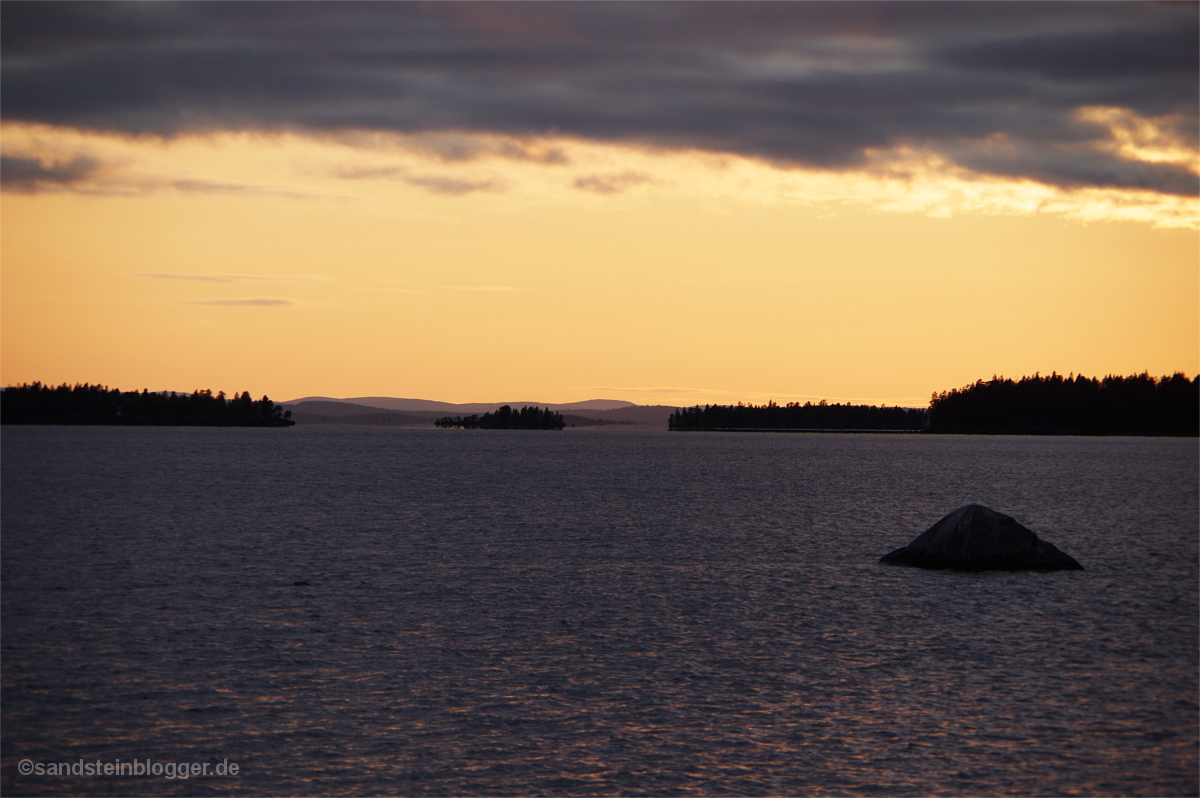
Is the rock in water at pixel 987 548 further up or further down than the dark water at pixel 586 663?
further up

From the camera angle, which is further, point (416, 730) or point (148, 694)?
point (148, 694)

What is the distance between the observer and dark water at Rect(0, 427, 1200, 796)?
17469 mm

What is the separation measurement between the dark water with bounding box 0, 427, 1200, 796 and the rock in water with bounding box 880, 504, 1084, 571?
0.96 metres

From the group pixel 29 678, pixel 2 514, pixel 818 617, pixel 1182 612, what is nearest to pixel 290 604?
pixel 29 678

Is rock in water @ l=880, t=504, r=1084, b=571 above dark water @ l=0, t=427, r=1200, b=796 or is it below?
above

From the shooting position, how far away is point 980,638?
28141mm

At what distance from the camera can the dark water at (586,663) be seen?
17469 millimetres

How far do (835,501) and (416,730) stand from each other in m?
67.6

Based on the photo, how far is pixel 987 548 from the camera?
41.2 meters

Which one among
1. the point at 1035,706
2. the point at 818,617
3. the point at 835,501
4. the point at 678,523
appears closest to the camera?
the point at 1035,706

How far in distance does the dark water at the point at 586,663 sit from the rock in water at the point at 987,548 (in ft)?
3.15

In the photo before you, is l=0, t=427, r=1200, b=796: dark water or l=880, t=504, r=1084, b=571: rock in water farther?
l=880, t=504, r=1084, b=571: rock in water

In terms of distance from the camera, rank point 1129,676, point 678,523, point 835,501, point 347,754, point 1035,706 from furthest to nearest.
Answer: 1. point 835,501
2. point 678,523
3. point 1129,676
4. point 1035,706
5. point 347,754

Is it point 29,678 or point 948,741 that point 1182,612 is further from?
point 29,678
